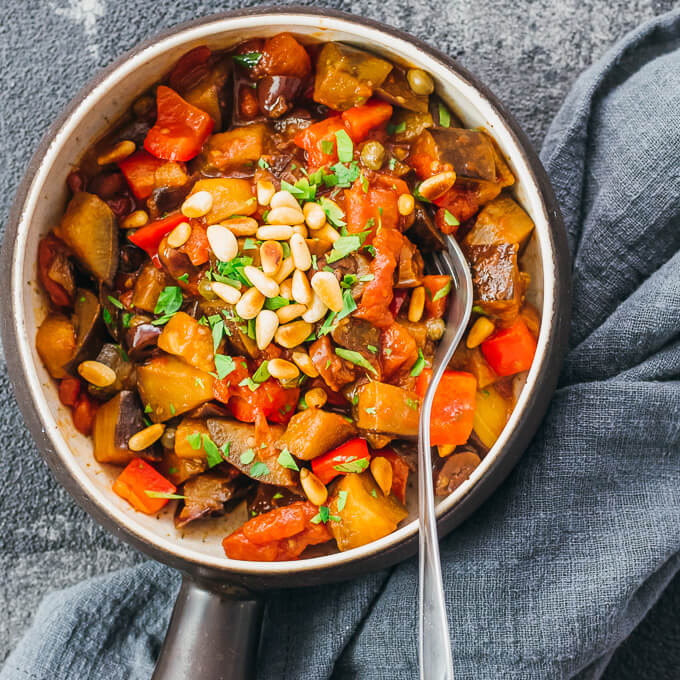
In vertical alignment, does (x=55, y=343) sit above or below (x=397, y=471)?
above

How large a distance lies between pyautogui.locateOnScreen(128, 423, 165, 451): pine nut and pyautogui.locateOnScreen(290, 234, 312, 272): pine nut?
0.60 m

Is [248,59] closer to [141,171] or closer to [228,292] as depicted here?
[141,171]

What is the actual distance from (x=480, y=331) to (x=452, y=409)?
24cm

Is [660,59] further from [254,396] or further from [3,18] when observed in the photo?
[3,18]

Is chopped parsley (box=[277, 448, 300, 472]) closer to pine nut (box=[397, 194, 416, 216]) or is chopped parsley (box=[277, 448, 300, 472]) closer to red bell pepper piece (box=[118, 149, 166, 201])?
pine nut (box=[397, 194, 416, 216])

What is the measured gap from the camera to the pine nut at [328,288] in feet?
7.04

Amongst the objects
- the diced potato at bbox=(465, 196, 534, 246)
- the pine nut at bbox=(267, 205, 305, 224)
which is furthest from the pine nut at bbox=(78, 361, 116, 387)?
the diced potato at bbox=(465, 196, 534, 246)

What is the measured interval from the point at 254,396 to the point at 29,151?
4.08 feet

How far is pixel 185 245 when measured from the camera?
7.31ft

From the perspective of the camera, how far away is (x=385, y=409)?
219 cm

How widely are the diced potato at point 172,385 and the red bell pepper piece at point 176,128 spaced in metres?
0.58

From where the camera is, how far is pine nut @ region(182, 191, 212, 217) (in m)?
2.19

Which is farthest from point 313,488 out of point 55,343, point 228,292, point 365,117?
point 365,117

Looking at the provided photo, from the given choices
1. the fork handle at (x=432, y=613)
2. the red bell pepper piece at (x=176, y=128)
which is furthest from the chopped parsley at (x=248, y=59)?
the fork handle at (x=432, y=613)
